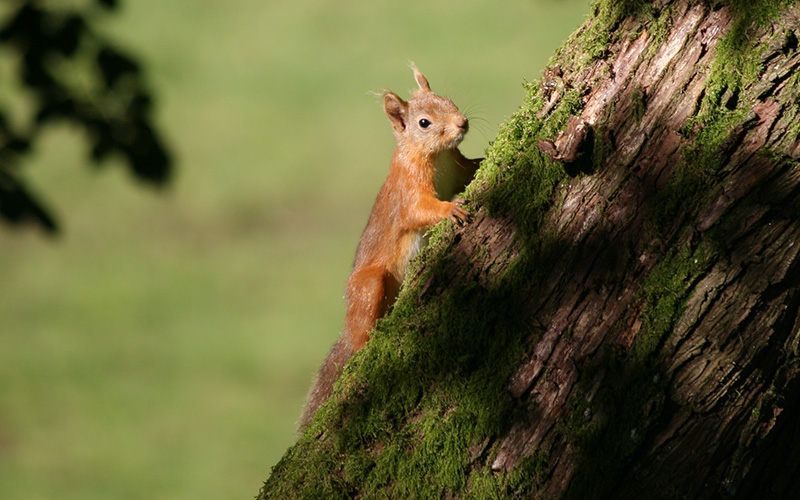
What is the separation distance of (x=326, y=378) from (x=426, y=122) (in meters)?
1.42

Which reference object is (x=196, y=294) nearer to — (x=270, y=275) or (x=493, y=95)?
A: (x=270, y=275)

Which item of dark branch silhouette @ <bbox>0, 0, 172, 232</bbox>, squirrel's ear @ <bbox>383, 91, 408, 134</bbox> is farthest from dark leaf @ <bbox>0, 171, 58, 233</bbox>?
squirrel's ear @ <bbox>383, 91, 408, 134</bbox>

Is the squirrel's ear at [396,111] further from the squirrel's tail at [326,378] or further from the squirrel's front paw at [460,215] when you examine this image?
the squirrel's front paw at [460,215]

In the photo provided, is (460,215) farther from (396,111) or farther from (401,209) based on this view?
(396,111)

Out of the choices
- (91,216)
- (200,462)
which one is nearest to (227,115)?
(91,216)

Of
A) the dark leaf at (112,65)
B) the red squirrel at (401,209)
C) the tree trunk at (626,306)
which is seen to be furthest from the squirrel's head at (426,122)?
the tree trunk at (626,306)

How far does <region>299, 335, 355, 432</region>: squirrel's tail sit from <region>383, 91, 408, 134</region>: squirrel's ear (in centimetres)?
126

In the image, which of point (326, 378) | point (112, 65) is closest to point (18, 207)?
point (112, 65)

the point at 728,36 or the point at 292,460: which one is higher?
the point at 728,36

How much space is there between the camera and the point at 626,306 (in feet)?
8.35

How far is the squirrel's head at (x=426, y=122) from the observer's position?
445cm

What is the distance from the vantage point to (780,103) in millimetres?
2537

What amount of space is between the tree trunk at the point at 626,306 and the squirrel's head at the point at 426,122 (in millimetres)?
1580

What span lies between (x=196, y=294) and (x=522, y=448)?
24.3 feet
